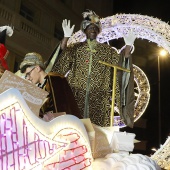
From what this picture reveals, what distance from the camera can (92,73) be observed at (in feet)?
14.8

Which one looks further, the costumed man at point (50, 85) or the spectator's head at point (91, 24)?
the spectator's head at point (91, 24)

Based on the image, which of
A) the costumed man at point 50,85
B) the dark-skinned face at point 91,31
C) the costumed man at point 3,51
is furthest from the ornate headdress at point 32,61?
the dark-skinned face at point 91,31

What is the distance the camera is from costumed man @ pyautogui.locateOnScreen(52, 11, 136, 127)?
4340 millimetres

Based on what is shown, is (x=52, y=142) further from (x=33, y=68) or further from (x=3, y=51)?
(x=3, y=51)

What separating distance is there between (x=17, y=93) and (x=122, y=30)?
4.02 m

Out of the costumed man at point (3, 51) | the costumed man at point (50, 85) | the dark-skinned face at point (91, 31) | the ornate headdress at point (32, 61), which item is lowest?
the costumed man at point (50, 85)

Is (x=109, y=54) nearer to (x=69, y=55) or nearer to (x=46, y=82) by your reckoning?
(x=69, y=55)

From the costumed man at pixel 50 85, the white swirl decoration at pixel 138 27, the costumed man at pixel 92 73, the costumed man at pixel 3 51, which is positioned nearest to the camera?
the costumed man at pixel 50 85

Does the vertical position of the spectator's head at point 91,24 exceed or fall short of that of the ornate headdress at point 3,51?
it exceeds it

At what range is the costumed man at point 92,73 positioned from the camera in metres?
4.34

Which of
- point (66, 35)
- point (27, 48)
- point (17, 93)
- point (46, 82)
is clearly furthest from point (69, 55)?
point (27, 48)

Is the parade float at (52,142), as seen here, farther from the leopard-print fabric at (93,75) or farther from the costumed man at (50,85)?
the leopard-print fabric at (93,75)

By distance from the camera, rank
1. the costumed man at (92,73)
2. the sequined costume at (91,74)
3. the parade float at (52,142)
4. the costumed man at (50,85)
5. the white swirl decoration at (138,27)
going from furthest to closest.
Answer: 1. the white swirl decoration at (138,27)
2. the sequined costume at (91,74)
3. the costumed man at (92,73)
4. the costumed man at (50,85)
5. the parade float at (52,142)

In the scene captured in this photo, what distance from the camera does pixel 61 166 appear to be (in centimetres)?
267
